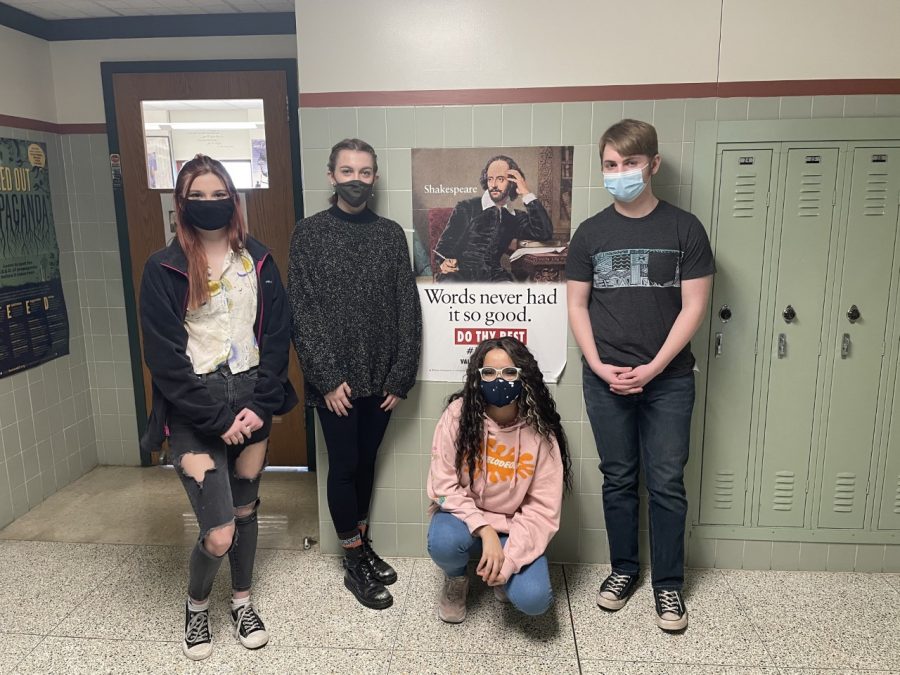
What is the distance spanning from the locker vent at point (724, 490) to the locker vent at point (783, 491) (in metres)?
0.17

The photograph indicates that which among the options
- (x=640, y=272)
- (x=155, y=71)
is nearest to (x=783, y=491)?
(x=640, y=272)

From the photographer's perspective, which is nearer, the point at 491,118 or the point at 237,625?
the point at 237,625

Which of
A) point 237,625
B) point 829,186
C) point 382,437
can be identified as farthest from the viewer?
point 382,437

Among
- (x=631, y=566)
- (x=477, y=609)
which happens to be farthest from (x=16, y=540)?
(x=631, y=566)

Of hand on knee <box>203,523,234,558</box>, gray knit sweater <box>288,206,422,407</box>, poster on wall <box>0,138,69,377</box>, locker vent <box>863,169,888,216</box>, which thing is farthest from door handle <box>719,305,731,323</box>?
poster on wall <box>0,138,69,377</box>

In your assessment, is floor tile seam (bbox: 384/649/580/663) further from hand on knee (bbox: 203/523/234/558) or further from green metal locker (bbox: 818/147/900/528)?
green metal locker (bbox: 818/147/900/528)

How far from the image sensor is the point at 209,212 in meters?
1.94

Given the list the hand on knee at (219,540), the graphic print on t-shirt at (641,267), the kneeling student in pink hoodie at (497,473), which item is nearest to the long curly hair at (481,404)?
the kneeling student in pink hoodie at (497,473)

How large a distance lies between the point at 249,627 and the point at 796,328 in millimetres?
2266

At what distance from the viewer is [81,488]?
3.47m

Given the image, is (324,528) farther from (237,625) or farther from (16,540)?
(16,540)

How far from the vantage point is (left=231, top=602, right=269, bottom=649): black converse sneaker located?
6.98 feet

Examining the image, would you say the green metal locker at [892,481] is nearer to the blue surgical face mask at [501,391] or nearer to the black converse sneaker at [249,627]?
the blue surgical face mask at [501,391]

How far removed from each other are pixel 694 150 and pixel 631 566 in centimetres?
157
